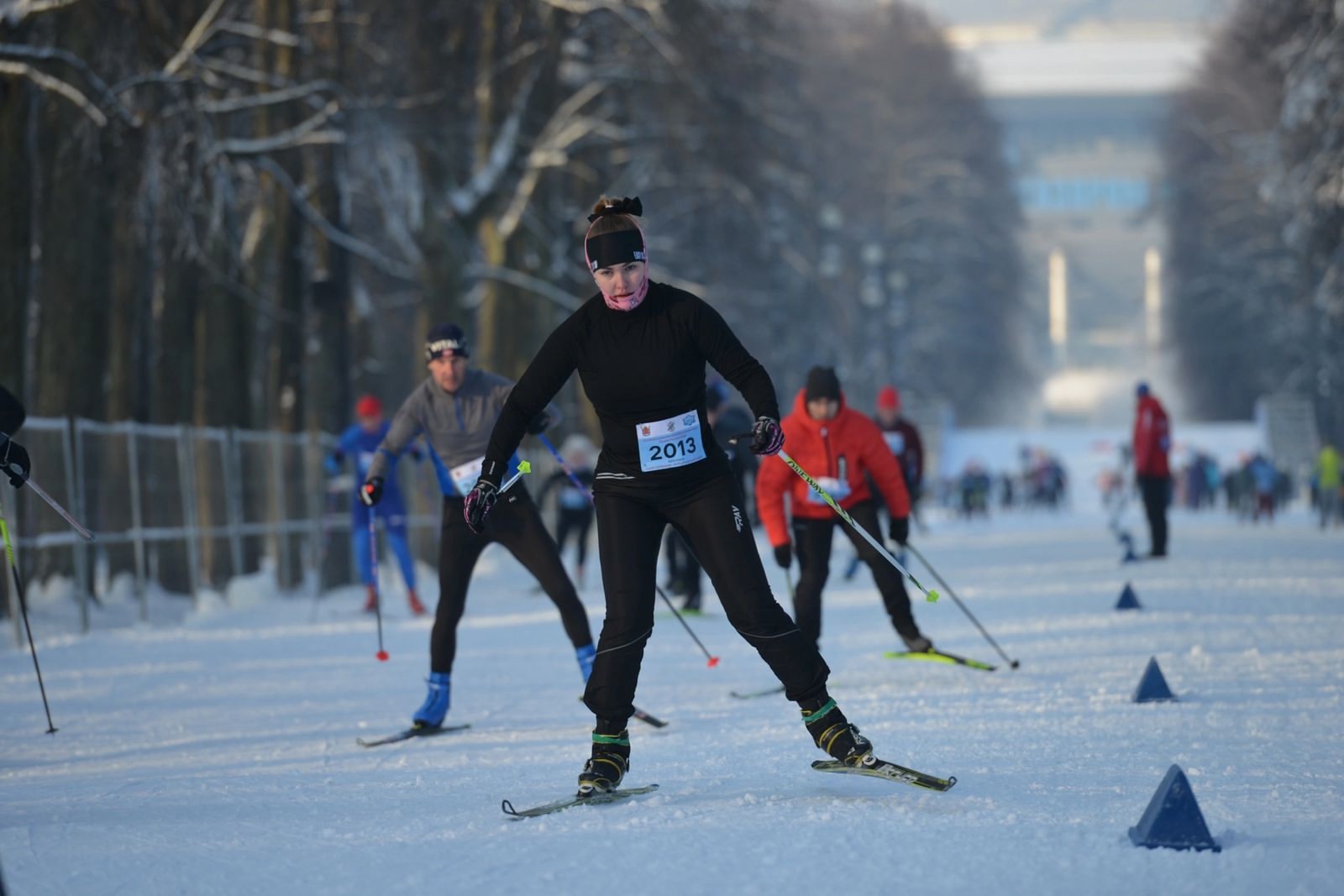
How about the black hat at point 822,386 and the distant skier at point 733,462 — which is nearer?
the black hat at point 822,386

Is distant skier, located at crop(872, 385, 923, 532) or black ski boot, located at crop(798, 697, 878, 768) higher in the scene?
distant skier, located at crop(872, 385, 923, 532)

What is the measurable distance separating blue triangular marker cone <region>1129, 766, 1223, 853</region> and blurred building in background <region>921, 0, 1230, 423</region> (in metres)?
82.3

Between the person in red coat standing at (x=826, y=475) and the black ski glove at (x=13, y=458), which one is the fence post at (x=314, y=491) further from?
the black ski glove at (x=13, y=458)

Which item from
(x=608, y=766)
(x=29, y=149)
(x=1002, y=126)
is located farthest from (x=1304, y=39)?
(x=1002, y=126)

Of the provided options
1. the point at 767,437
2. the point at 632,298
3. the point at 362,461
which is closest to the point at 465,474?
the point at 632,298

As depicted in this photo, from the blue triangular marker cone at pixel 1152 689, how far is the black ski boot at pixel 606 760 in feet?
11.1

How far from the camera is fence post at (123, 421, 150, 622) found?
57.2ft

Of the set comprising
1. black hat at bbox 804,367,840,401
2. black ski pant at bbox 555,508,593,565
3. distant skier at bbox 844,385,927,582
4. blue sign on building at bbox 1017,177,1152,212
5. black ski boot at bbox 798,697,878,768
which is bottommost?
black ski pant at bbox 555,508,593,565

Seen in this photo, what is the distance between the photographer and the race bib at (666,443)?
710 centimetres

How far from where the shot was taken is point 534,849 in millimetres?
6273

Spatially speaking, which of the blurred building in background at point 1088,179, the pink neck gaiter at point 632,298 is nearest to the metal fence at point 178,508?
the pink neck gaiter at point 632,298

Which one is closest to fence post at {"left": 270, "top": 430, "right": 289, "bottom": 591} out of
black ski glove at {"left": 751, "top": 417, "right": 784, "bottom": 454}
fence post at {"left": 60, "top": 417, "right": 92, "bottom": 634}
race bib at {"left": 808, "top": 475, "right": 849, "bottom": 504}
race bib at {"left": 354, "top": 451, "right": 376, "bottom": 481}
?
race bib at {"left": 354, "top": 451, "right": 376, "bottom": 481}

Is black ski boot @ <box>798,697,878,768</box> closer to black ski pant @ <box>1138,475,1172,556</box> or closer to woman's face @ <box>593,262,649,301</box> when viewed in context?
woman's face @ <box>593,262,649,301</box>

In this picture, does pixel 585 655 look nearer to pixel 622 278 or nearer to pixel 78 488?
pixel 622 278
